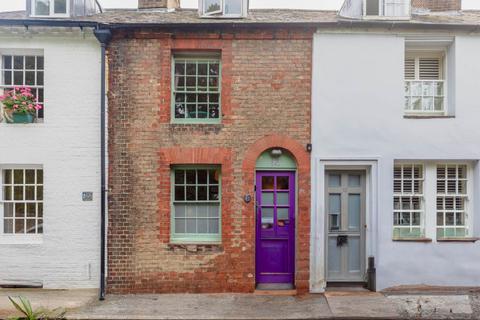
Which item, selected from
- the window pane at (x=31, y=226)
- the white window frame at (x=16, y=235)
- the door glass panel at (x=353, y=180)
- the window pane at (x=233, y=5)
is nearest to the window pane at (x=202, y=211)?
the door glass panel at (x=353, y=180)

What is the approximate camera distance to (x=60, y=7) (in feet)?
30.9

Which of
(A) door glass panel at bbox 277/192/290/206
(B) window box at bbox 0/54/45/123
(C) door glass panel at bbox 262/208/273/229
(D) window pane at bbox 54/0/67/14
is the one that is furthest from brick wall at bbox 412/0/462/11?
(B) window box at bbox 0/54/45/123

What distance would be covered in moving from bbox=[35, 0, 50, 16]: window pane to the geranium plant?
79.9 inches

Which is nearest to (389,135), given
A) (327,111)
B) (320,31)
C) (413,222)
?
(327,111)

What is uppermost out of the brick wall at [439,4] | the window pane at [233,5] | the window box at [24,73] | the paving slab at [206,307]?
the brick wall at [439,4]

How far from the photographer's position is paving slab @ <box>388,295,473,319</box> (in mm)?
7358

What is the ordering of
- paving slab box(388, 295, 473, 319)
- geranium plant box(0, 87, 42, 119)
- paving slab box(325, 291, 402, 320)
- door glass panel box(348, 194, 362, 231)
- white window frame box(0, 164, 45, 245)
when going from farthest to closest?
1. door glass panel box(348, 194, 362, 231)
2. white window frame box(0, 164, 45, 245)
3. geranium plant box(0, 87, 42, 119)
4. paving slab box(388, 295, 473, 319)
5. paving slab box(325, 291, 402, 320)

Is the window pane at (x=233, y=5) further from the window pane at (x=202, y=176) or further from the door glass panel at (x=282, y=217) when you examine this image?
the door glass panel at (x=282, y=217)

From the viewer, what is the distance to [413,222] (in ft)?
29.2

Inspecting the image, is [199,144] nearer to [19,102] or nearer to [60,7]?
[19,102]

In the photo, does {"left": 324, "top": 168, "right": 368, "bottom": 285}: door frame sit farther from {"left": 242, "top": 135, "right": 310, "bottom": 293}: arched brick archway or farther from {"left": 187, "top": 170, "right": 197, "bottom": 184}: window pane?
{"left": 187, "top": 170, "right": 197, "bottom": 184}: window pane

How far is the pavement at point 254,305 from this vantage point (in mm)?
7258

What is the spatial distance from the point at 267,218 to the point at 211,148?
203 cm

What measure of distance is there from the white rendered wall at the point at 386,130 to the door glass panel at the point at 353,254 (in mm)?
337
